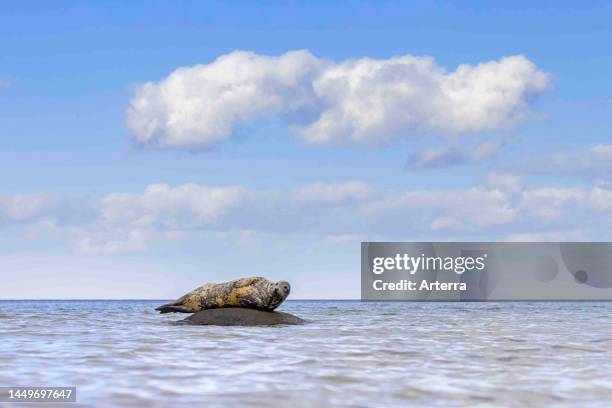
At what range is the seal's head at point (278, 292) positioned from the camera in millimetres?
33781

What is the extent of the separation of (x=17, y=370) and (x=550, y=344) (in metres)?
14.1

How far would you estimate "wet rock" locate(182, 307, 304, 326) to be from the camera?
31.6 metres

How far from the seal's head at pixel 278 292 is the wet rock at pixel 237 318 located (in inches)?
46.3

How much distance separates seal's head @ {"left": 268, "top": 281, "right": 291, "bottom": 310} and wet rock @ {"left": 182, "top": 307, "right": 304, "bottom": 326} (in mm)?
1176

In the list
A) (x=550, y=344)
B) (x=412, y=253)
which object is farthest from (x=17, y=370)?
(x=412, y=253)

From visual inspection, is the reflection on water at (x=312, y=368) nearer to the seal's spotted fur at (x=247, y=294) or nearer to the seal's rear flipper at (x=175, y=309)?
the seal's spotted fur at (x=247, y=294)

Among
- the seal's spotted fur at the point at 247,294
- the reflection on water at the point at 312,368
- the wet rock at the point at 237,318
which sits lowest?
the reflection on water at the point at 312,368

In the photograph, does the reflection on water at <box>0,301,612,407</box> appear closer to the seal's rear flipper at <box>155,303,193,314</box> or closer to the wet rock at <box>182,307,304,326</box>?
the wet rock at <box>182,307,304,326</box>

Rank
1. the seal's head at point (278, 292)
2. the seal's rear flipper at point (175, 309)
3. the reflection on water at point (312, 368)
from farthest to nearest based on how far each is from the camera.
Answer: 1. the seal's rear flipper at point (175, 309)
2. the seal's head at point (278, 292)
3. the reflection on water at point (312, 368)

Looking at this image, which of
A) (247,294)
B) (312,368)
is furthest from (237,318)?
(312,368)

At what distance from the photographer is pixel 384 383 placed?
13.5 m

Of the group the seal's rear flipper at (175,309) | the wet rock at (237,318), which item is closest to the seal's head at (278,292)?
the wet rock at (237,318)

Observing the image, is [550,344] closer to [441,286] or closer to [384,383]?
[384,383]

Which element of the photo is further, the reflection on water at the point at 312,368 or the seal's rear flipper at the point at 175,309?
the seal's rear flipper at the point at 175,309
